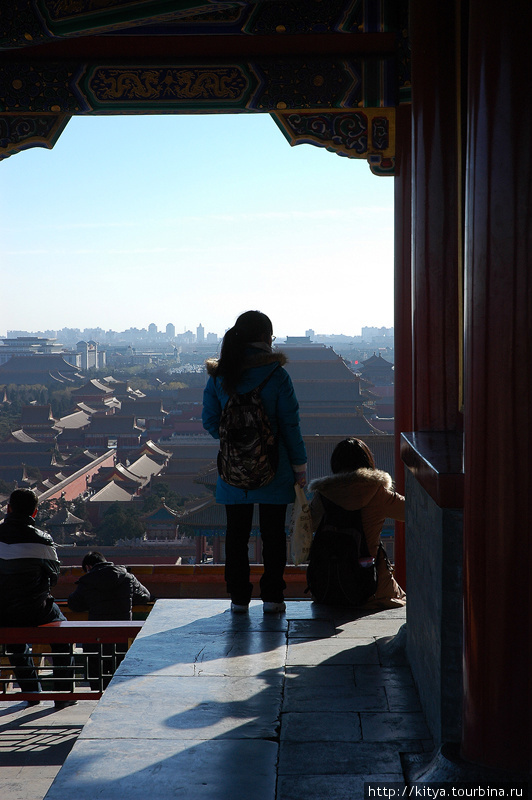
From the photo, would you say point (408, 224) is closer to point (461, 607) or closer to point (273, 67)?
point (273, 67)

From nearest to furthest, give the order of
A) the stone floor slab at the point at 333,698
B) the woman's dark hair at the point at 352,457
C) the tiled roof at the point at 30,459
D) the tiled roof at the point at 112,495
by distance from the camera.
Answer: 1. the stone floor slab at the point at 333,698
2. the woman's dark hair at the point at 352,457
3. the tiled roof at the point at 112,495
4. the tiled roof at the point at 30,459

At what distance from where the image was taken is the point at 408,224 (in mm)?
3523

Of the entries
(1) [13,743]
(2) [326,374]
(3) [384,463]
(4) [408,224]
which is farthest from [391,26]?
(2) [326,374]

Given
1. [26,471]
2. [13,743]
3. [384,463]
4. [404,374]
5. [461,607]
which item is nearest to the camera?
[461,607]

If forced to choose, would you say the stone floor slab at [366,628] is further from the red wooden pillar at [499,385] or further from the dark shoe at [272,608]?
the red wooden pillar at [499,385]

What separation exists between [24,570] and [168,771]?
175 centimetres

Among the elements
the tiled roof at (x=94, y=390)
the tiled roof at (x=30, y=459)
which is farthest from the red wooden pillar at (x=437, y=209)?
the tiled roof at (x=94, y=390)

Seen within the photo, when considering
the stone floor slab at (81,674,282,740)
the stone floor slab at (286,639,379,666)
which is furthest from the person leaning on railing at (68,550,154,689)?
the stone floor slab at (81,674,282,740)

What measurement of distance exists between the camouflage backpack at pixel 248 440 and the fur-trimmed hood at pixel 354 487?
284mm

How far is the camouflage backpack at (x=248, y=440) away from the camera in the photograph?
2395 mm

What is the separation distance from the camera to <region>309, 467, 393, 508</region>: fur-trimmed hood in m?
2.62

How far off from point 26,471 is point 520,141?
31.0m

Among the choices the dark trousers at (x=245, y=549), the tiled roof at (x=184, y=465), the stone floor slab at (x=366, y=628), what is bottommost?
the tiled roof at (x=184, y=465)

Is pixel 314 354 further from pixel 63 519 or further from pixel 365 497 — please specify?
pixel 365 497
